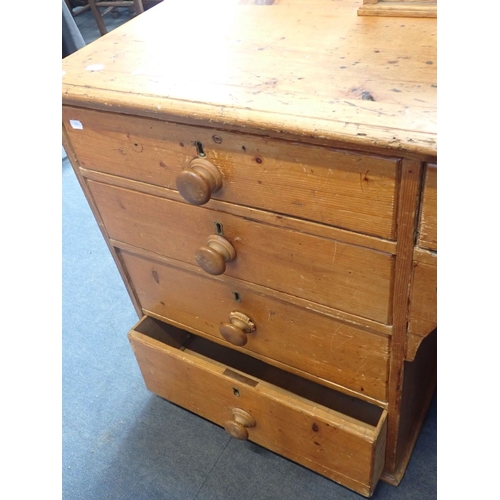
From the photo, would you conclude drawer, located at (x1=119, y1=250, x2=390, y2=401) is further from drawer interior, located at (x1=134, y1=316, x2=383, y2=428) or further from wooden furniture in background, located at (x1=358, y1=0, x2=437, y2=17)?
wooden furniture in background, located at (x1=358, y1=0, x2=437, y2=17)

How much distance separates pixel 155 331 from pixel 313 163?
2.04 feet

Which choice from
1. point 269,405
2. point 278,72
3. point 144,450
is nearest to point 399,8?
point 278,72

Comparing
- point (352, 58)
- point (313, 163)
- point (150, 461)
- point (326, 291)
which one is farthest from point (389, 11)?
point (150, 461)

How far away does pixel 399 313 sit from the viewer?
2.18 ft

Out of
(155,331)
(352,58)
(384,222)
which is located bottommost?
(155,331)

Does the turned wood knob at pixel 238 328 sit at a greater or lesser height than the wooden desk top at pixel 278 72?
lesser

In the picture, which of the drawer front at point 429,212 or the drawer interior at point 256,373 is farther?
the drawer interior at point 256,373

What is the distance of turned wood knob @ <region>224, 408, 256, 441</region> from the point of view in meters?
0.94

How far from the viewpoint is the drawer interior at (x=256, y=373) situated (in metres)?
0.94

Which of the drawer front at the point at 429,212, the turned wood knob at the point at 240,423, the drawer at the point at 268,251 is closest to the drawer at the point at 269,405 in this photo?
the turned wood knob at the point at 240,423

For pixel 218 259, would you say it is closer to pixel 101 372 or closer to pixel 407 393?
pixel 407 393

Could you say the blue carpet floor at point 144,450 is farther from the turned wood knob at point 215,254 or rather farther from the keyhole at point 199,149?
the keyhole at point 199,149

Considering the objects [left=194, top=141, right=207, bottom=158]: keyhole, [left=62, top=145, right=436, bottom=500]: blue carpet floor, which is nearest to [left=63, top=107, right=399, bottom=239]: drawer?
[left=194, top=141, right=207, bottom=158]: keyhole

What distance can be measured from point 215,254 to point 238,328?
0.62ft
